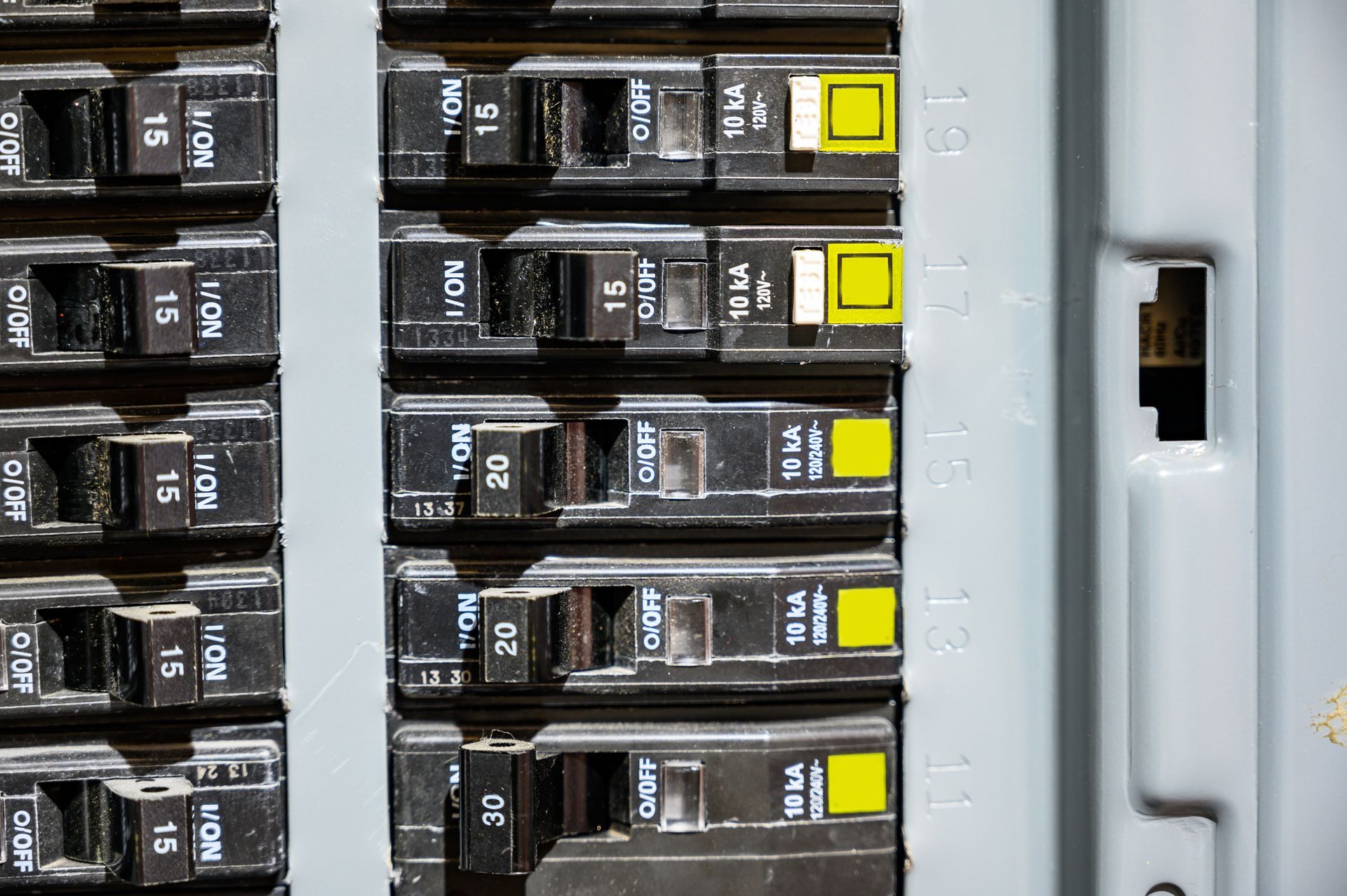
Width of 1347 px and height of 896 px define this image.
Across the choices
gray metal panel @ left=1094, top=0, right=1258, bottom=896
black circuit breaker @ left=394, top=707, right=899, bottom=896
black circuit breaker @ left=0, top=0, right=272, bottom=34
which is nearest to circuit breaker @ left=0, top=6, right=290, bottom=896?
black circuit breaker @ left=0, top=0, right=272, bottom=34

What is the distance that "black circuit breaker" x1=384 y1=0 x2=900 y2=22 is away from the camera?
33.2 inches

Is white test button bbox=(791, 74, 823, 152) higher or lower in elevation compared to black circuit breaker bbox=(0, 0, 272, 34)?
lower

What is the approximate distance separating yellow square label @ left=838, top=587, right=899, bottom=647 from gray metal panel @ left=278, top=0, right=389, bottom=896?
0.45m

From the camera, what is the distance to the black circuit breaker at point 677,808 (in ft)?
2.88

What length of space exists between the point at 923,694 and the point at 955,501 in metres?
0.19

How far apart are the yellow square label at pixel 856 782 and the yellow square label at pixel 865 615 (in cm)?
11

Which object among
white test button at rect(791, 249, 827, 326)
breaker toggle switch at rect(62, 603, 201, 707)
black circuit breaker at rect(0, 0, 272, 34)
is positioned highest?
black circuit breaker at rect(0, 0, 272, 34)

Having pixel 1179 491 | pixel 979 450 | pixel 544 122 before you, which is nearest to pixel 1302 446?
pixel 1179 491

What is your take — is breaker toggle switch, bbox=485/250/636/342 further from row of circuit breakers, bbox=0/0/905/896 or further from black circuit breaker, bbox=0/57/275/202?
black circuit breaker, bbox=0/57/275/202

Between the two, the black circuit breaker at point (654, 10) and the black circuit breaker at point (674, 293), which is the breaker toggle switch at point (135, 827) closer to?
the black circuit breaker at point (674, 293)

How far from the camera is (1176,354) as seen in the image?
852mm

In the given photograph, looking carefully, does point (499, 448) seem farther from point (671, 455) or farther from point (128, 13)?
point (128, 13)

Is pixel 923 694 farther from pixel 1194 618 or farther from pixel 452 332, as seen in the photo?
pixel 452 332

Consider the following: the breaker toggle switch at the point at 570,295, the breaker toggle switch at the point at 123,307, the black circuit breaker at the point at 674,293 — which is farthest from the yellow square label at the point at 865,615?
the breaker toggle switch at the point at 123,307
